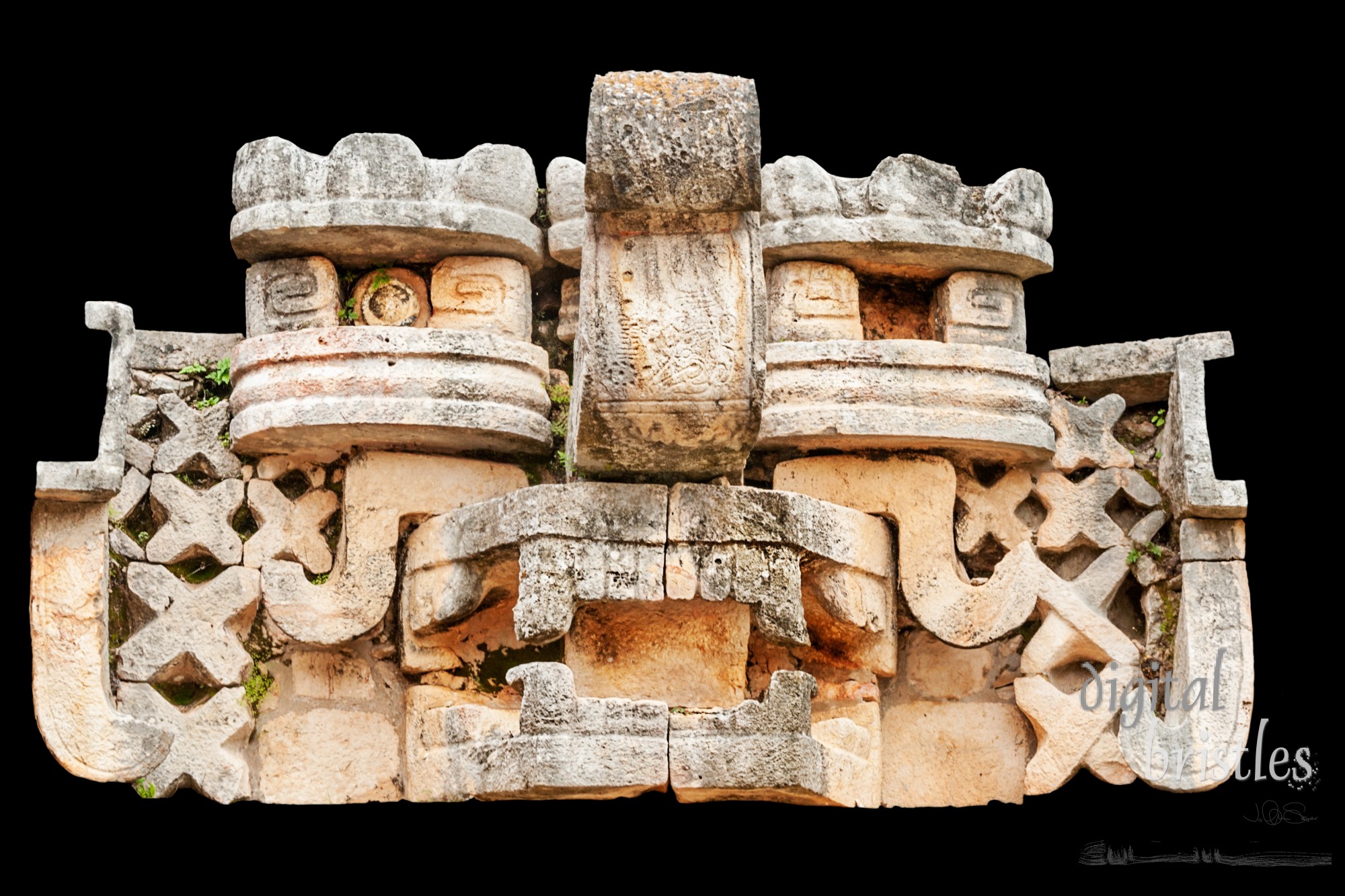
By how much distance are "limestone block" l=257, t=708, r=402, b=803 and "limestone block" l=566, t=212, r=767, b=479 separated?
131 centimetres

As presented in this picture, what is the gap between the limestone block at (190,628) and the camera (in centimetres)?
688

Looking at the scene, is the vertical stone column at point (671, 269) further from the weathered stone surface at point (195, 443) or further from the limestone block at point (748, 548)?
the weathered stone surface at point (195, 443)

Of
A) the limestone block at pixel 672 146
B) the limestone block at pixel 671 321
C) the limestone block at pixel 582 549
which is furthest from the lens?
the limestone block at pixel 582 549

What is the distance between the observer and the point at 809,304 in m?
7.12

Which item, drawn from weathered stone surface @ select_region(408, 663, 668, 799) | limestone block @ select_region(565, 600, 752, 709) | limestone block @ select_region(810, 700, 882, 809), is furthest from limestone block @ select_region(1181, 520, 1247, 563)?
weathered stone surface @ select_region(408, 663, 668, 799)

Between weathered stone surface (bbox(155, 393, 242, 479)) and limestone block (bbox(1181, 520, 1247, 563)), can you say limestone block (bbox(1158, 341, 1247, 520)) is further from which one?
weathered stone surface (bbox(155, 393, 242, 479))

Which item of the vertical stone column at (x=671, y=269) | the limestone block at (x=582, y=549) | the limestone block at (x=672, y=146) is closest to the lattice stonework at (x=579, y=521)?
the limestone block at (x=582, y=549)

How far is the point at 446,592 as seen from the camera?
22.3ft

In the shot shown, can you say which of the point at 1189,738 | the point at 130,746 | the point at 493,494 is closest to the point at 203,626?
the point at 130,746

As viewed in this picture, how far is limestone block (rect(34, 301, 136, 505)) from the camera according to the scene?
6.68 m

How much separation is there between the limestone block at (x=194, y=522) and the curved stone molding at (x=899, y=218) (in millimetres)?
1599

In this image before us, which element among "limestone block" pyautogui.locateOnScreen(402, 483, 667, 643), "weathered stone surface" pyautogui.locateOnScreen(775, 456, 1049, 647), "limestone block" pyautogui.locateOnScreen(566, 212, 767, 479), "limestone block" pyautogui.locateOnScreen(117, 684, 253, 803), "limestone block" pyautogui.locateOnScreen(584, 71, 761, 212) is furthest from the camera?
"weathered stone surface" pyautogui.locateOnScreen(775, 456, 1049, 647)

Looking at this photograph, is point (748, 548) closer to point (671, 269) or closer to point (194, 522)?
point (671, 269)

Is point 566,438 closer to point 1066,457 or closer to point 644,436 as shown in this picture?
point 644,436
